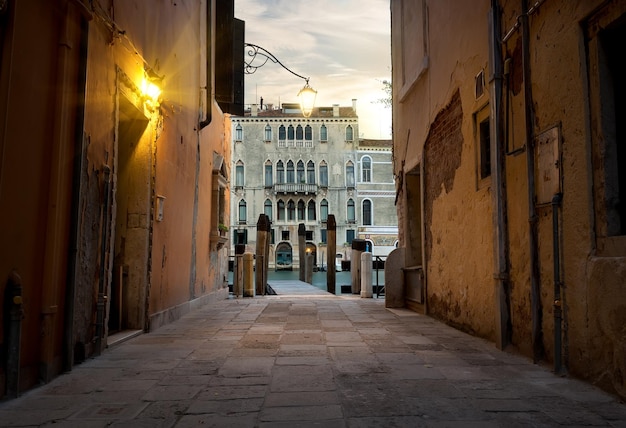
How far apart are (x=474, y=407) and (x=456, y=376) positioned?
0.75m

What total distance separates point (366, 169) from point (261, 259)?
103ft

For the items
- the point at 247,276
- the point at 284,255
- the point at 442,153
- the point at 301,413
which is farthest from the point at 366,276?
the point at 284,255

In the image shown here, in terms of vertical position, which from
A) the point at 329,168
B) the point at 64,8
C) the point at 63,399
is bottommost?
the point at 63,399

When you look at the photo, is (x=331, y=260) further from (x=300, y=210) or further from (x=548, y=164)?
(x=300, y=210)

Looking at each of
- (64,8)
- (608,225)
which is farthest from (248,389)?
(64,8)

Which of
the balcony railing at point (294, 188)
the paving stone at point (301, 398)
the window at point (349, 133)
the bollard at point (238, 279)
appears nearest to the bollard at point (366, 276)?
the bollard at point (238, 279)

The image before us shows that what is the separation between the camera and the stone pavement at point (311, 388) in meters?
2.69

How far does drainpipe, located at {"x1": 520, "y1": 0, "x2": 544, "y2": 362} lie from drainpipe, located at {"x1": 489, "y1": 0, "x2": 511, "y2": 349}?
503 millimetres

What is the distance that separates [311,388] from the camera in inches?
129

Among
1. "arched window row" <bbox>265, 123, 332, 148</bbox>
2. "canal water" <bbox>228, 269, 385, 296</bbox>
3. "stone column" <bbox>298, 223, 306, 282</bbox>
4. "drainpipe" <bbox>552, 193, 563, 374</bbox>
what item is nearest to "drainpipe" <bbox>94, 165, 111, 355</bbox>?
"drainpipe" <bbox>552, 193, 563, 374</bbox>

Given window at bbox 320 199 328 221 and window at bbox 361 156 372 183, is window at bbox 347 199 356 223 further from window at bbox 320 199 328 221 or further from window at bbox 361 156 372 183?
window at bbox 361 156 372 183

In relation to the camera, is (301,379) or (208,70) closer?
(301,379)

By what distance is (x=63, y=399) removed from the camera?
121 inches

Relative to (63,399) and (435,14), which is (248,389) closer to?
(63,399)
